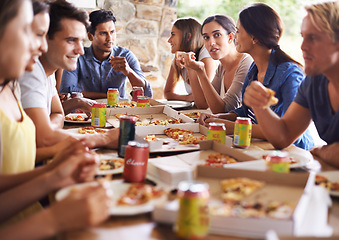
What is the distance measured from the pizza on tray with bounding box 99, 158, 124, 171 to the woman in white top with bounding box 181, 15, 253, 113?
→ 1.53 m

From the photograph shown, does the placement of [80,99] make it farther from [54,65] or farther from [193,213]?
[193,213]

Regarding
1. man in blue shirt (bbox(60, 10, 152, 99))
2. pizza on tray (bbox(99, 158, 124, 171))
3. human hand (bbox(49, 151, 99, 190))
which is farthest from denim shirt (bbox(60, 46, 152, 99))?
human hand (bbox(49, 151, 99, 190))

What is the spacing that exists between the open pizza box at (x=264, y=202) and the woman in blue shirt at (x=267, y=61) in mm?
893

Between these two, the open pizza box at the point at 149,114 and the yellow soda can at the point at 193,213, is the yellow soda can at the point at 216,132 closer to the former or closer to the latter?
the open pizza box at the point at 149,114

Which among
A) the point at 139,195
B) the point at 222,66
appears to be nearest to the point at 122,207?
the point at 139,195

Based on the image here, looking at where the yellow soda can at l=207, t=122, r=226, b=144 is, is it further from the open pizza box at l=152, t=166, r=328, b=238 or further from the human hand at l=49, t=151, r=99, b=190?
the human hand at l=49, t=151, r=99, b=190

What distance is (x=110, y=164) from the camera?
1576 millimetres

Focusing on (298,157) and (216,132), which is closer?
(298,157)

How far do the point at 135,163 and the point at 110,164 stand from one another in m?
0.21

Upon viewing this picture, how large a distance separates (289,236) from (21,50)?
0.98 metres

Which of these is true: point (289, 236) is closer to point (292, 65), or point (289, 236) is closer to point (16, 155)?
point (16, 155)

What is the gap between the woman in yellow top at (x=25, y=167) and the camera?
102 cm

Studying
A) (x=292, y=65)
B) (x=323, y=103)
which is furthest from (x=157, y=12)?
(x=323, y=103)

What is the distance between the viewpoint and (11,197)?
1.23m
